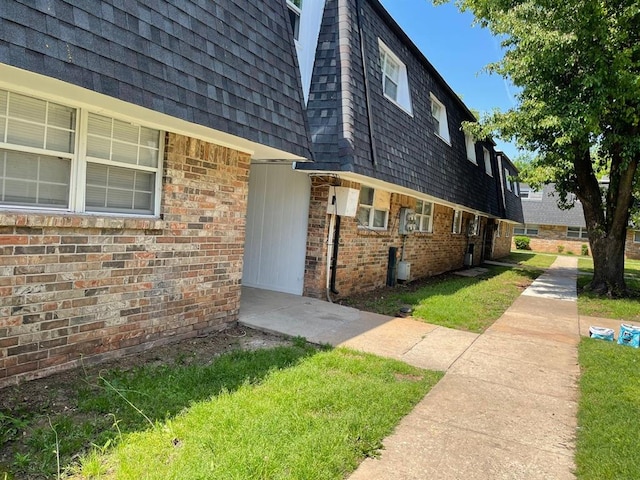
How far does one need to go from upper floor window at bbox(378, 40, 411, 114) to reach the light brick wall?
34.5 m

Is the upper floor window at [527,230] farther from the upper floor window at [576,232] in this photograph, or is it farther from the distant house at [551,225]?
the upper floor window at [576,232]

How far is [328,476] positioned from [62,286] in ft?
9.31

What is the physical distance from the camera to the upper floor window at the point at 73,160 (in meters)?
3.54

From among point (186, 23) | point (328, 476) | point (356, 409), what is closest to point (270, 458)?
point (328, 476)

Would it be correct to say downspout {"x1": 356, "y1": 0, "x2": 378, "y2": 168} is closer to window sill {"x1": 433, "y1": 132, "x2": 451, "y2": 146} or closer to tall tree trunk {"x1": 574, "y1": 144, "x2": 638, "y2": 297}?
window sill {"x1": 433, "y1": 132, "x2": 451, "y2": 146}

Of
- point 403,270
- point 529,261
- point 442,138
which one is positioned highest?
point 442,138

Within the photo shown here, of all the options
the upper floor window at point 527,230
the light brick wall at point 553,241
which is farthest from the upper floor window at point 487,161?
the upper floor window at point 527,230

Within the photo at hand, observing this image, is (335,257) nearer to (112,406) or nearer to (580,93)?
(112,406)

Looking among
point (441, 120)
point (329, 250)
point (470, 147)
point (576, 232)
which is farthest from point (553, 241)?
point (329, 250)

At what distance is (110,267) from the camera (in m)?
4.27

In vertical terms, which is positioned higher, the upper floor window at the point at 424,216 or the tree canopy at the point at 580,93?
the tree canopy at the point at 580,93

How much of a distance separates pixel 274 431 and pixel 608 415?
10.5 feet

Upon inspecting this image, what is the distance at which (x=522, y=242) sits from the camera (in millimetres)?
39688

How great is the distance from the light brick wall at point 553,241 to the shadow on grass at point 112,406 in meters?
40.9
